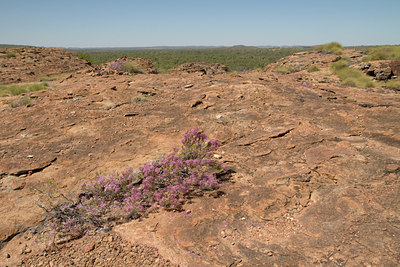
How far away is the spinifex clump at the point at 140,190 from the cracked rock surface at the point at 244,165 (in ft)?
0.76

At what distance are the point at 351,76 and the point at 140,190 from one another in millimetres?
11277

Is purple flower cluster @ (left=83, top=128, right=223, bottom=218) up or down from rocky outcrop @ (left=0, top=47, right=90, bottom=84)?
down

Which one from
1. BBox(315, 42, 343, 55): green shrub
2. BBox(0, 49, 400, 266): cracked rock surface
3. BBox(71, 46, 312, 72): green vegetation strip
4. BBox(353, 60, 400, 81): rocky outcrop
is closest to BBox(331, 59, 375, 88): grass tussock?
BBox(353, 60, 400, 81): rocky outcrop

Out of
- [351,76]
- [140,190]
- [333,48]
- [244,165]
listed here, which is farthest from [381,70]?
[140,190]

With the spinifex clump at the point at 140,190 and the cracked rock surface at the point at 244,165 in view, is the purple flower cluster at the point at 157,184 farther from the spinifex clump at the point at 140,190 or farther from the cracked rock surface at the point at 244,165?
the cracked rock surface at the point at 244,165

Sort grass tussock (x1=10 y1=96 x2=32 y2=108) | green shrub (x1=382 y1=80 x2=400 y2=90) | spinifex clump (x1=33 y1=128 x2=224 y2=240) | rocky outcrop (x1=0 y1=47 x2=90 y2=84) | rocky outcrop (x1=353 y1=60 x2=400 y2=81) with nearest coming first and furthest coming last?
spinifex clump (x1=33 y1=128 x2=224 y2=240)
grass tussock (x1=10 y1=96 x2=32 y2=108)
green shrub (x1=382 y1=80 x2=400 y2=90)
rocky outcrop (x1=353 y1=60 x2=400 y2=81)
rocky outcrop (x1=0 y1=47 x2=90 y2=84)

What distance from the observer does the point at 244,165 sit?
418 cm

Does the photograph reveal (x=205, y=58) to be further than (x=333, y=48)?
Yes

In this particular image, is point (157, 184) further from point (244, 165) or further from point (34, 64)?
point (34, 64)

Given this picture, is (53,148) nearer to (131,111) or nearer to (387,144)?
(131,111)

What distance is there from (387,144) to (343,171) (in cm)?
148

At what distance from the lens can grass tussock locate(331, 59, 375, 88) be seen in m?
10.0

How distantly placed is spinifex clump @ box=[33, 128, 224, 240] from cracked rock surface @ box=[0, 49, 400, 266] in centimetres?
23

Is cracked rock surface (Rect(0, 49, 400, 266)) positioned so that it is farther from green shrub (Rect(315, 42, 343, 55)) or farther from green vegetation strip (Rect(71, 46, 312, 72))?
green shrub (Rect(315, 42, 343, 55))
